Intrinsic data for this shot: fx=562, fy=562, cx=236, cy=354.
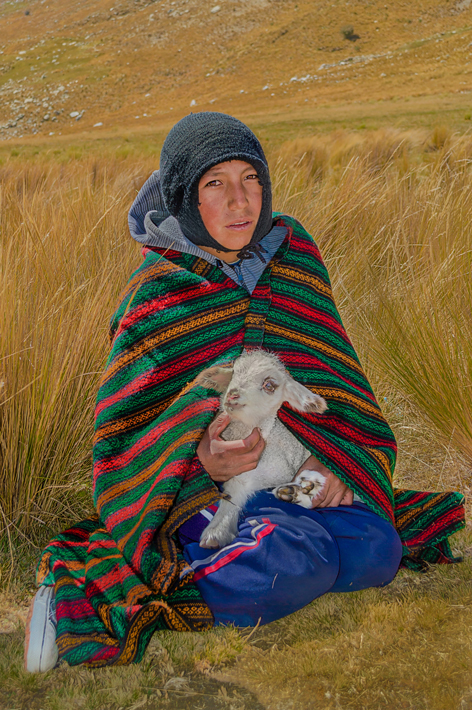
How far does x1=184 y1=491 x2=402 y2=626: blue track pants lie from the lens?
1769 millimetres

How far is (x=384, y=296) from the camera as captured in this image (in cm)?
310

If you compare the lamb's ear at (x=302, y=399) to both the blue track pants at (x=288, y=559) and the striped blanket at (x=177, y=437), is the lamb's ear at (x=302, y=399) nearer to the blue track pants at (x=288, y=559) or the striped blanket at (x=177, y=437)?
the striped blanket at (x=177, y=437)

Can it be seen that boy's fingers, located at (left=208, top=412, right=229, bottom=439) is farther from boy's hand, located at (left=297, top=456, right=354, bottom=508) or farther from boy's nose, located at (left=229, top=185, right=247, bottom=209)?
boy's nose, located at (left=229, top=185, right=247, bottom=209)

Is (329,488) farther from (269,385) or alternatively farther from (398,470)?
(398,470)

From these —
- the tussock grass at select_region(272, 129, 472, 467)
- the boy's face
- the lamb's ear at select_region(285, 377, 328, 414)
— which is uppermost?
the boy's face

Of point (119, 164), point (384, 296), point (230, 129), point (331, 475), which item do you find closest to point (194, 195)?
point (230, 129)

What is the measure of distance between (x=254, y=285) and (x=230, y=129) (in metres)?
0.55

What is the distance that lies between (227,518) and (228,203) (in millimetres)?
1073

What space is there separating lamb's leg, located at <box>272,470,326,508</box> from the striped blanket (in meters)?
0.07

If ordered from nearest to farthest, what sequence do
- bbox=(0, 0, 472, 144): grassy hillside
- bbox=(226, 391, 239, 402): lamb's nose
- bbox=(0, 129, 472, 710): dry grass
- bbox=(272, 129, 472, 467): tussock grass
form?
1. bbox=(0, 129, 472, 710): dry grass
2. bbox=(226, 391, 239, 402): lamb's nose
3. bbox=(272, 129, 472, 467): tussock grass
4. bbox=(0, 0, 472, 144): grassy hillside

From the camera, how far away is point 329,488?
1.93 meters

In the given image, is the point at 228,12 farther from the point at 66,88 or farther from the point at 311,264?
the point at 311,264

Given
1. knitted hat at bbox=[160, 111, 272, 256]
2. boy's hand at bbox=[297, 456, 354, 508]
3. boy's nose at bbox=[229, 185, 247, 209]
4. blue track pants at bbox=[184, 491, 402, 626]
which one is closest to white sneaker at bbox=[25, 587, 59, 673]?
blue track pants at bbox=[184, 491, 402, 626]

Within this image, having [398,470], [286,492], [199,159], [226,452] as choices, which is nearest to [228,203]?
[199,159]
